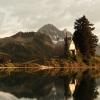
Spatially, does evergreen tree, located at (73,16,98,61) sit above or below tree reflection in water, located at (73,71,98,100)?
above

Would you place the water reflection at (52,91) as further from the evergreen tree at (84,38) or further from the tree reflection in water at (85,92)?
the evergreen tree at (84,38)

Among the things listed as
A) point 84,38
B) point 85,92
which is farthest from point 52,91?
point 84,38

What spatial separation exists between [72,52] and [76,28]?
984 centimetres

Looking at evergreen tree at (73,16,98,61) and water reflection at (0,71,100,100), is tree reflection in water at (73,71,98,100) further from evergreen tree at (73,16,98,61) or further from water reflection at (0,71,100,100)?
evergreen tree at (73,16,98,61)

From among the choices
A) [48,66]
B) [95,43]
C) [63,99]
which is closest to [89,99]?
[63,99]

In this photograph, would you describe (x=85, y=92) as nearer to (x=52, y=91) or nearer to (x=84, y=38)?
(x=52, y=91)

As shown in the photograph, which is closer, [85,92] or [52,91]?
[85,92]

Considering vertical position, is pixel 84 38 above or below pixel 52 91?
above

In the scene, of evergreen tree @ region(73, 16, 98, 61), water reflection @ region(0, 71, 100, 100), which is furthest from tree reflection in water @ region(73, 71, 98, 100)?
evergreen tree @ region(73, 16, 98, 61)

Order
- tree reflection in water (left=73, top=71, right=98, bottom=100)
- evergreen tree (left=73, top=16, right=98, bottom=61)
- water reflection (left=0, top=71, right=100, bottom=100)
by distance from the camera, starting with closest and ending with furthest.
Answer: tree reflection in water (left=73, top=71, right=98, bottom=100), water reflection (left=0, top=71, right=100, bottom=100), evergreen tree (left=73, top=16, right=98, bottom=61)

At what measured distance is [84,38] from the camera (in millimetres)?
138125

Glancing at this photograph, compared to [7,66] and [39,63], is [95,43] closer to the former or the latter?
[39,63]

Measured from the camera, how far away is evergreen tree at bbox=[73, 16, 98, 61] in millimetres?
139000

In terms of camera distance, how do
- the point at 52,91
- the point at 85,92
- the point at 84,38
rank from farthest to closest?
1. the point at 84,38
2. the point at 52,91
3. the point at 85,92
